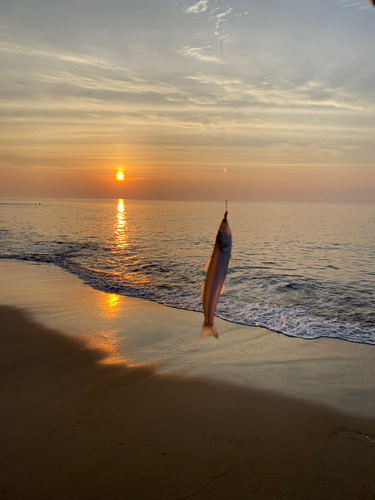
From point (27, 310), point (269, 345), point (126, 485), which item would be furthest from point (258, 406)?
point (27, 310)

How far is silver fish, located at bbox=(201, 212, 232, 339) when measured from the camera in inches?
83.0

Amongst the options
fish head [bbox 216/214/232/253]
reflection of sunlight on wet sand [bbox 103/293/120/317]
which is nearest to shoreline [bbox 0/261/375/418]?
reflection of sunlight on wet sand [bbox 103/293/120/317]

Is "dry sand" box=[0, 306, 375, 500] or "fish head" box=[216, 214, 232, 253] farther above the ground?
"fish head" box=[216, 214, 232, 253]

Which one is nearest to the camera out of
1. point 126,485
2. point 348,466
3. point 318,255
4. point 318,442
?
point 126,485

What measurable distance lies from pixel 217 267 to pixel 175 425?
3.26m

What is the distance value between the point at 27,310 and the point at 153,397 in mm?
5939

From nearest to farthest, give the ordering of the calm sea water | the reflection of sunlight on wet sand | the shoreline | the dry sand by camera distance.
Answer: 1. the dry sand
2. the shoreline
3. the calm sea water
4. the reflection of sunlight on wet sand

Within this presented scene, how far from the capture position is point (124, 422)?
4809 mm

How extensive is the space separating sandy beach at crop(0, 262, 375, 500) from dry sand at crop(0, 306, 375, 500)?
1cm

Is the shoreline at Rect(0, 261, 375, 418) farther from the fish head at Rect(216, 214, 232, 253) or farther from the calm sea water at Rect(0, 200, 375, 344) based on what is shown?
the fish head at Rect(216, 214, 232, 253)

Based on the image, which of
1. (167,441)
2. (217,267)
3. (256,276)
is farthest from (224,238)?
(256,276)

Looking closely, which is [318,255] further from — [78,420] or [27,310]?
[78,420]

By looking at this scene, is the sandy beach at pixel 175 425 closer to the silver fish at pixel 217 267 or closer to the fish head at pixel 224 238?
the silver fish at pixel 217 267

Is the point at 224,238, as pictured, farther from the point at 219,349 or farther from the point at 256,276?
the point at 256,276
